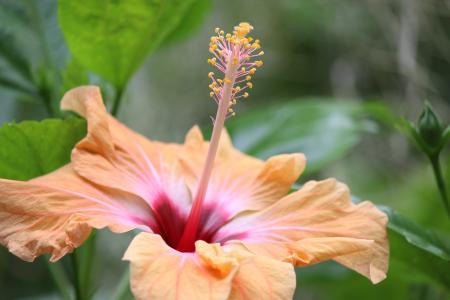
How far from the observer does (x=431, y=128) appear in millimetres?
1038

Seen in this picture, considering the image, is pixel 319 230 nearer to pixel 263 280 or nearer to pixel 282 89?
pixel 263 280

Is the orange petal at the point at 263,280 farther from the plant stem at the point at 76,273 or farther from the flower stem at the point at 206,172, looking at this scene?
the plant stem at the point at 76,273

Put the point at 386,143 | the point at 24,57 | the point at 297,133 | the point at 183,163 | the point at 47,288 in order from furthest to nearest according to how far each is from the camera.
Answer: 1. the point at 386,143
2. the point at 47,288
3. the point at 297,133
4. the point at 24,57
5. the point at 183,163

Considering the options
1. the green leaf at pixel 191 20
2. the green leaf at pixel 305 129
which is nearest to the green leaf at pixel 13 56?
the green leaf at pixel 191 20

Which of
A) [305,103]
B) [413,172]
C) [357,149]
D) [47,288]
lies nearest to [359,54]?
[357,149]

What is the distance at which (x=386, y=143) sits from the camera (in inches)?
98.7

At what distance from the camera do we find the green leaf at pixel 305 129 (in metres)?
1.53

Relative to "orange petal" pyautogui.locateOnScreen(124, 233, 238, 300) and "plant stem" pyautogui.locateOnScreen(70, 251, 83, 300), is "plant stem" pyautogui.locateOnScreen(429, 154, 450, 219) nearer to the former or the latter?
"orange petal" pyautogui.locateOnScreen(124, 233, 238, 300)

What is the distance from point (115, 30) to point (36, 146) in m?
0.28

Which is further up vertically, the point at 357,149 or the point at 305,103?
the point at 305,103

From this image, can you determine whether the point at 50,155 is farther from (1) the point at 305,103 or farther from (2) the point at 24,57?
(1) the point at 305,103

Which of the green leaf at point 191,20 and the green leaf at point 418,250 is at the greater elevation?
the green leaf at point 191,20

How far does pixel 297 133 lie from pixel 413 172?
822 millimetres

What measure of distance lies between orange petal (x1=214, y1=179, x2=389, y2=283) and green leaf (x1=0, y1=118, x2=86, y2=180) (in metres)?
0.26
